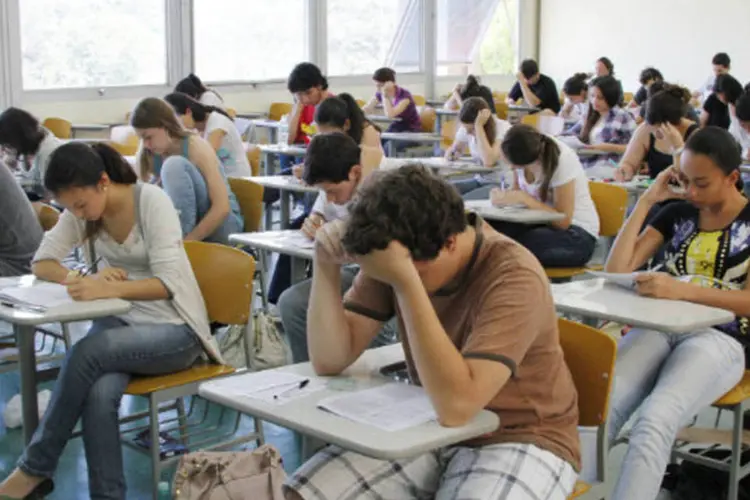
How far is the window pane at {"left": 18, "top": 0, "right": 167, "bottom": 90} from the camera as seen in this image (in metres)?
8.34

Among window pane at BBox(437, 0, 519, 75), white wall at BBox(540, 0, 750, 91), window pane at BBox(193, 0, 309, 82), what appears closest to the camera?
window pane at BBox(193, 0, 309, 82)

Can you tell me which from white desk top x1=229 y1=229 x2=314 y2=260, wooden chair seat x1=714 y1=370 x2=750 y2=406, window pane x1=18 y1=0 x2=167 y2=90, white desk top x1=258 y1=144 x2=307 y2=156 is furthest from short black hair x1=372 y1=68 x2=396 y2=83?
wooden chair seat x1=714 y1=370 x2=750 y2=406

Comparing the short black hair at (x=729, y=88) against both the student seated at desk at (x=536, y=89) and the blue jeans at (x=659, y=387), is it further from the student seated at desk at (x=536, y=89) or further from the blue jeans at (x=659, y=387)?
the blue jeans at (x=659, y=387)

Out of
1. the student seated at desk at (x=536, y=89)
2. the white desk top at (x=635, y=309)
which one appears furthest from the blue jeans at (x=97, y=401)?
the student seated at desk at (x=536, y=89)

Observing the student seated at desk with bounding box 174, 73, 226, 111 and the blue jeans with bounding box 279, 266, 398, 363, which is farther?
the student seated at desk with bounding box 174, 73, 226, 111

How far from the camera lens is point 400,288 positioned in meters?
1.84

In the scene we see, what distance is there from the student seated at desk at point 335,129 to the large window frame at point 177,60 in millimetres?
3974

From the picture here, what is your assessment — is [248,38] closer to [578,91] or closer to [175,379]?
[578,91]

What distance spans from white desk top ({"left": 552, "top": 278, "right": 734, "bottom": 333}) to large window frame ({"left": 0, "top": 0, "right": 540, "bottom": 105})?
20.8 feet

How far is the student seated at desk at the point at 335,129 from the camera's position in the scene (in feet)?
14.5

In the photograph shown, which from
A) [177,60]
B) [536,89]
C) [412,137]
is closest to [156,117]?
[412,137]

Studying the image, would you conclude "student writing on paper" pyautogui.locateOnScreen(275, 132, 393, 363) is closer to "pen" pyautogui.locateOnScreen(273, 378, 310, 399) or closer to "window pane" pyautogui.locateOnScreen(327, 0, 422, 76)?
"pen" pyautogui.locateOnScreen(273, 378, 310, 399)

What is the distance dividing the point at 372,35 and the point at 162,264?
28.3 feet

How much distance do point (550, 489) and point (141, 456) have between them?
1979 millimetres
